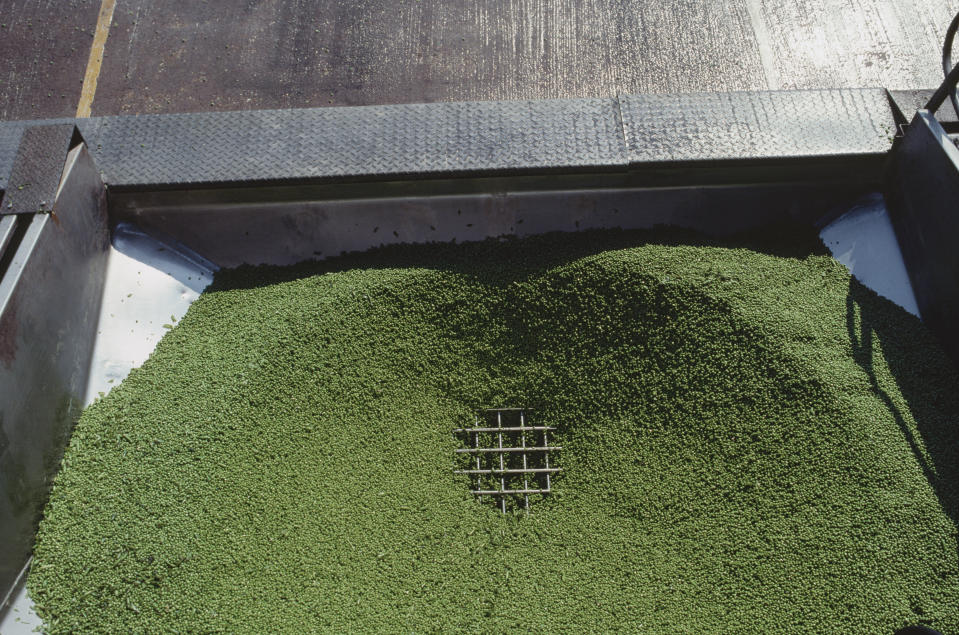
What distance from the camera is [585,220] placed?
343 cm

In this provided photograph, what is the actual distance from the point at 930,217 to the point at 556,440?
1.96 metres

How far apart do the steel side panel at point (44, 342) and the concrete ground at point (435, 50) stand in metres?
1.24

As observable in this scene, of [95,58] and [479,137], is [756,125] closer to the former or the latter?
[479,137]

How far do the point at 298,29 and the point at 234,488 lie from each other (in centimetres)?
304

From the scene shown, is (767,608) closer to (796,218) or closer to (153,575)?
(796,218)

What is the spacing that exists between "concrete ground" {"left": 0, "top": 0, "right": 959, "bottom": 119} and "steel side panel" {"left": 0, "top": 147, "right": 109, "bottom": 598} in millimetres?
1240

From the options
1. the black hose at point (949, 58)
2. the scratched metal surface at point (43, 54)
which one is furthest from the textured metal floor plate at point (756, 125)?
the scratched metal surface at point (43, 54)

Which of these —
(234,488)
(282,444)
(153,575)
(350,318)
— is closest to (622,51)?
(350,318)

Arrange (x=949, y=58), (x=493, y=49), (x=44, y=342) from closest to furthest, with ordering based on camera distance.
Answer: (x=44, y=342)
(x=949, y=58)
(x=493, y=49)

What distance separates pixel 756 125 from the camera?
331 cm

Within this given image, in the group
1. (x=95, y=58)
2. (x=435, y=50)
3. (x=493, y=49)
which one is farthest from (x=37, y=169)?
(x=493, y=49)

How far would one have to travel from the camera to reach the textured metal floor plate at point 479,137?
10.6 feet

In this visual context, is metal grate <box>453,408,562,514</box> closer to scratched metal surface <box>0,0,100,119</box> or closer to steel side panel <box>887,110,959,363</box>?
steel side panel <box>887,110,959,363</box>

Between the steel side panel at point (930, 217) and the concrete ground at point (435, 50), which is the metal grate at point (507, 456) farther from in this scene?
the concrete ground at point (435, 50)
